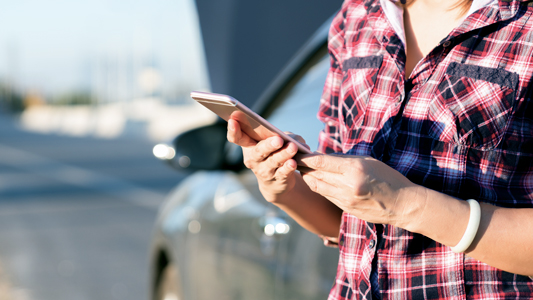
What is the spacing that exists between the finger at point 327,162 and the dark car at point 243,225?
0.56 meters

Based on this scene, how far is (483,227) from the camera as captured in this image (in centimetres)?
100

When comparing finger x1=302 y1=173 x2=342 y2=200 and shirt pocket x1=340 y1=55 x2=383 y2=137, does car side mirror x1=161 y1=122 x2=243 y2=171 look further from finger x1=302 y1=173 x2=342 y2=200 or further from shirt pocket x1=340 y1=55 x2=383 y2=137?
finger x1=302 y1=173 x2=342 y2=200

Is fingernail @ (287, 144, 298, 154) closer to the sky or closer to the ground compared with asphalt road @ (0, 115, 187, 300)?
closer to the sky

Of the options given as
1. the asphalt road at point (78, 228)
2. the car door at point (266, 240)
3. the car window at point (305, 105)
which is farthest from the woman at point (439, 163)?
the asphalt road at point (78, 228)

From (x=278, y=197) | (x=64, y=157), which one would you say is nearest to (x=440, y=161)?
(x=278, y=197)

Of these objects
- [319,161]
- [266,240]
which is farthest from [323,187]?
[266,240]

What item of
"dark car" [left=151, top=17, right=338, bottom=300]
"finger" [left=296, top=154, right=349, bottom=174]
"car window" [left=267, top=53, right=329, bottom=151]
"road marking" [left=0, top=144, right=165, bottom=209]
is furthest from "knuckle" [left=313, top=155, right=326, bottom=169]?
"road marking" [left=0, top=144, right=165, bottom=209]

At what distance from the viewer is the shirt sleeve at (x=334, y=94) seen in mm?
1327

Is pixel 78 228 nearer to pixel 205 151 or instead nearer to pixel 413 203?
pixel 205 151

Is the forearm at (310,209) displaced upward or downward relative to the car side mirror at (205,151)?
upward

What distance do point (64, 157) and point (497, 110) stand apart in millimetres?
14739

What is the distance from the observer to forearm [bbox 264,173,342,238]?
1.30 m

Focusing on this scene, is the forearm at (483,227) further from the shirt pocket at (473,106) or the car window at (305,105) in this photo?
the car window at (305,105)

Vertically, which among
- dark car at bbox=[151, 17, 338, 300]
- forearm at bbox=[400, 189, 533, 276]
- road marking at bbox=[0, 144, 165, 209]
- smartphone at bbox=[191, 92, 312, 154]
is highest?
smartphone at bbox=[191, 92, 312, 154]
